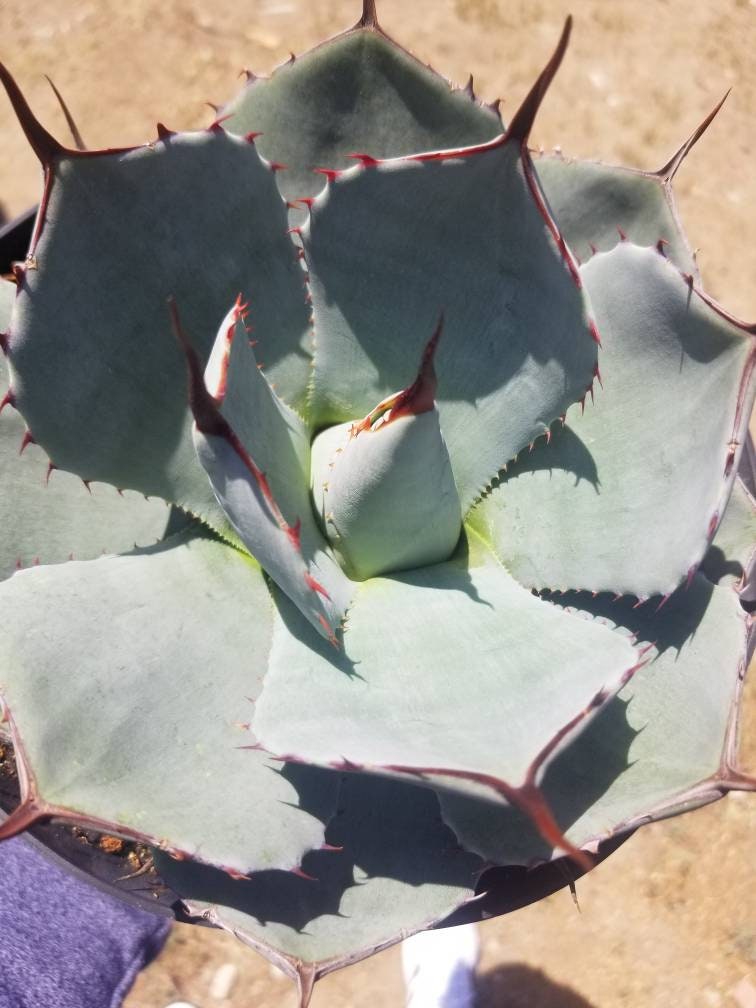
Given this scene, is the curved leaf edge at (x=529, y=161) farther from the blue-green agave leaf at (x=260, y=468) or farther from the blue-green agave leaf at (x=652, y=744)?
the blue-green agave leaf at (x=652, y=744)

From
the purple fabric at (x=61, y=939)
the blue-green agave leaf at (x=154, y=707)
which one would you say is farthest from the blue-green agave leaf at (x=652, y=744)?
the purple fabric at (x=61, y=939)

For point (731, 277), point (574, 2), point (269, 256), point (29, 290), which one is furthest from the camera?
point (574, 2)

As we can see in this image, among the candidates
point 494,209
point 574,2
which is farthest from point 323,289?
point 574,2

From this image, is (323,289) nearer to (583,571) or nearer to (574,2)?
(583,571)

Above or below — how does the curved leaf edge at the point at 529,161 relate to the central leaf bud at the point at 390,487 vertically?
above

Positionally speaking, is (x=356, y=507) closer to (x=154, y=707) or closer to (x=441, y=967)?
(x=154, y=707)

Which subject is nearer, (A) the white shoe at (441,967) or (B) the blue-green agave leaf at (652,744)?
(B) the blue-green agave leaf at (652,744)

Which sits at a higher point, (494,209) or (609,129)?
(494,209)

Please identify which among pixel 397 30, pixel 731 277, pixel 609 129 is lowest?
pixel 731 277

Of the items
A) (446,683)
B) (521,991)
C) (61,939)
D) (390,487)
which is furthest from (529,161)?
(521,991)
